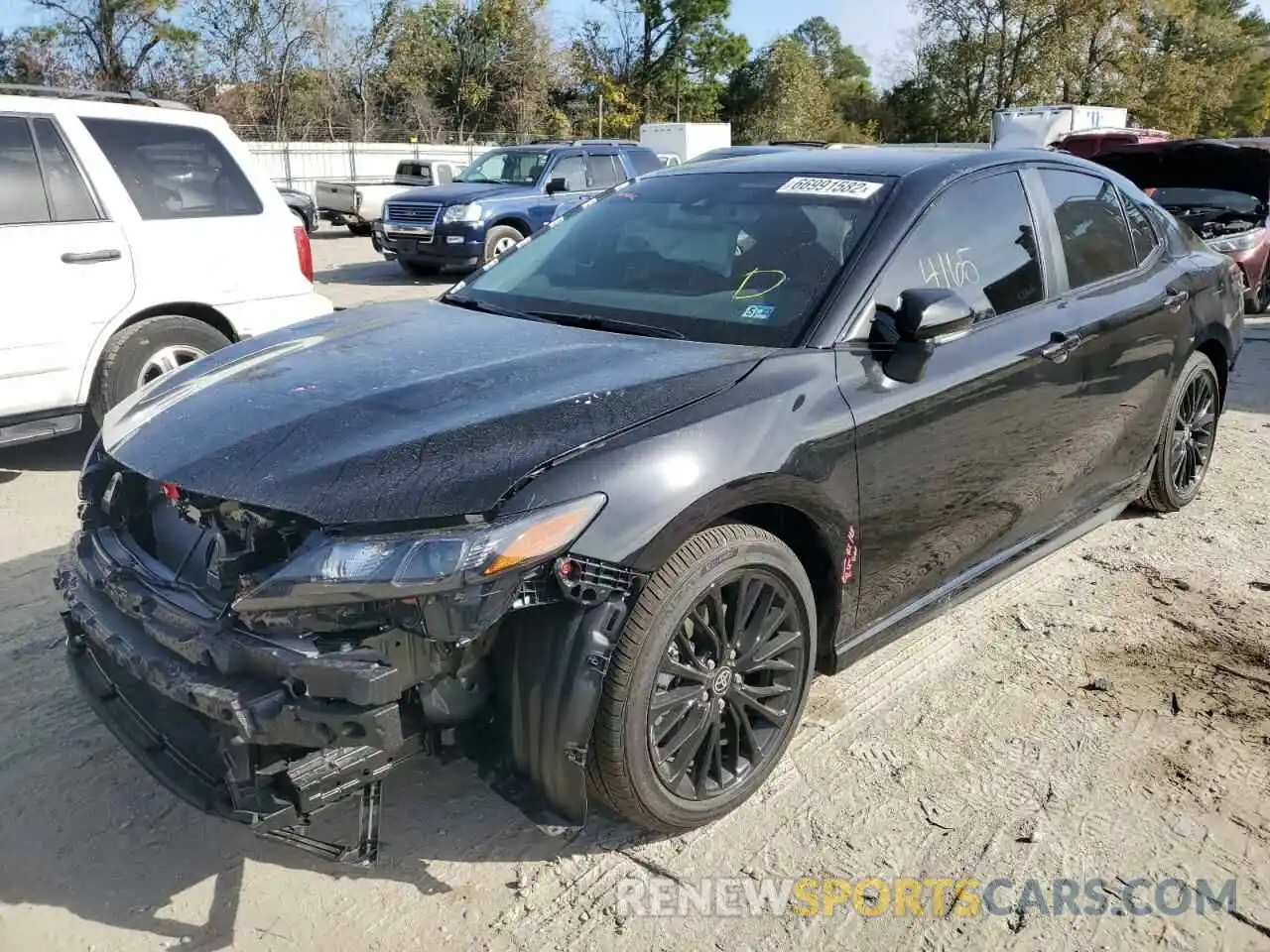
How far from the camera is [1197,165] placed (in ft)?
31.9

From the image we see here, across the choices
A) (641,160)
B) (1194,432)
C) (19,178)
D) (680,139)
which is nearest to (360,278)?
(641,160)

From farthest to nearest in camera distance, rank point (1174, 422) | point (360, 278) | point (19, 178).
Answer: point (360, 278) < point (19, 178) < point (1174, 422)

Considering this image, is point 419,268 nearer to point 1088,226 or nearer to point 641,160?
point 641,160

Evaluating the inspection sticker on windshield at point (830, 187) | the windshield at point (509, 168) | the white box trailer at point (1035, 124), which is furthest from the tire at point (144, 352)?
the white box trailer at point (1035, 124)

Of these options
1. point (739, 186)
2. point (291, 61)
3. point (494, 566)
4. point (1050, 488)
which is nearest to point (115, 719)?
point (494, 566)

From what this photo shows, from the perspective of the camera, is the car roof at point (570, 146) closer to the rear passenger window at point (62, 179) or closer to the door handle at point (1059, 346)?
the rear passenger window at point (62, 179)

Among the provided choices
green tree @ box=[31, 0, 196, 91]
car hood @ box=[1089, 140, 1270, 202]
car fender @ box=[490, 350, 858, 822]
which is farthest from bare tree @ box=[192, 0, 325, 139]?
car fender @ box=[490, 350, 858, 822]

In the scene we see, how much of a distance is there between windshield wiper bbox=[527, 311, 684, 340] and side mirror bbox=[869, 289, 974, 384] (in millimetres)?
589

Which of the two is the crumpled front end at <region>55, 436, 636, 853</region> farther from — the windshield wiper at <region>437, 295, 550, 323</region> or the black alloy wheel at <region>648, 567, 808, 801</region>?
the windshield wiper at <region>437, 295, 550, 323</region>

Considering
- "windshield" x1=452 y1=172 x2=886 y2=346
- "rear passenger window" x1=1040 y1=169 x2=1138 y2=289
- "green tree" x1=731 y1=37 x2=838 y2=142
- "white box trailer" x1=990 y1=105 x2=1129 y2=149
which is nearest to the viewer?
"windshield" x1=452 y1=172 x2=886 y2=346

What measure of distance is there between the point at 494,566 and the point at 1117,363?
290cm

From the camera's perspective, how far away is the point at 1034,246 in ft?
12.3

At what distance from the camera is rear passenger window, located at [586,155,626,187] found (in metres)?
14.9

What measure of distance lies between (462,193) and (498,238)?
0.75 metres
